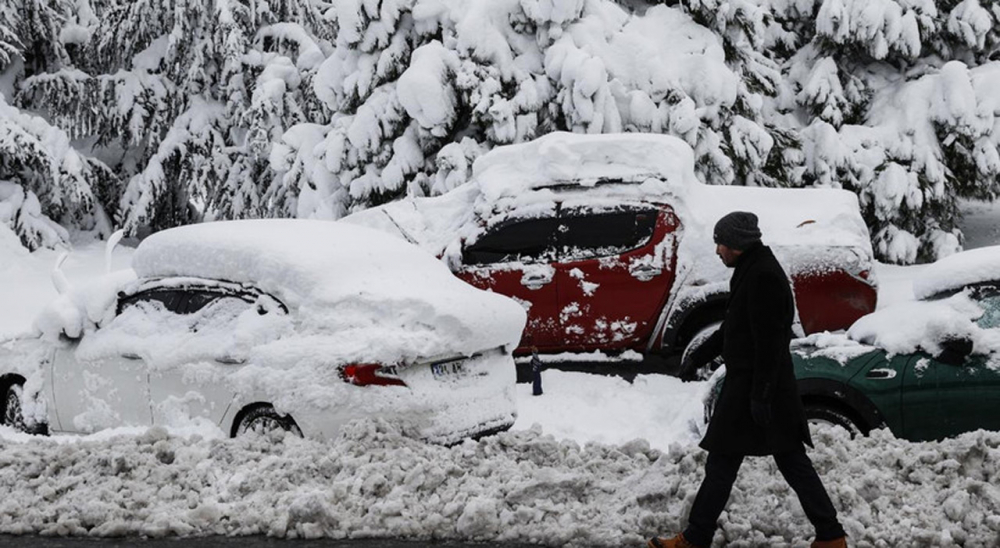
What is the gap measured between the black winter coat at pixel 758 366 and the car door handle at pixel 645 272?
4.54 meters

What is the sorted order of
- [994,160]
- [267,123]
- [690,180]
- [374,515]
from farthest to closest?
[267,123] < [994,160] < [690,180] < [374,515]

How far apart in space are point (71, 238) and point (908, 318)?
671 inches

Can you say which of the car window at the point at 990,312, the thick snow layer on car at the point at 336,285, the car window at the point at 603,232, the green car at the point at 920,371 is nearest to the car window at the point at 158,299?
the thick snow layer on car at the point at 336,285

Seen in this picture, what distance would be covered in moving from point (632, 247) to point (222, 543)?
5.14 metres

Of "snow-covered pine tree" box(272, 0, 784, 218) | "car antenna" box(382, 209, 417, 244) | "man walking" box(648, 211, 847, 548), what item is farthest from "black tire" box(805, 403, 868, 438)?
"snow-covered pine tree" box(272, 0, 784, 218)

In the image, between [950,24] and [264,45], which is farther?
[264,45]

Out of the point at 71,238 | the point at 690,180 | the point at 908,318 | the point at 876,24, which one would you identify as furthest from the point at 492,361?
the point at 71,238

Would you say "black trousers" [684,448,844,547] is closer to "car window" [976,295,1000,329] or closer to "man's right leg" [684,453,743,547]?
"man's right leg" [684,453,743,547]

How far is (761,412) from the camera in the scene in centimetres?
419

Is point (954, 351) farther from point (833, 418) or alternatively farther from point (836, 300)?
point (836, 300)

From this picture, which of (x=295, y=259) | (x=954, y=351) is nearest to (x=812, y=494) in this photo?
(x=954, y=351)

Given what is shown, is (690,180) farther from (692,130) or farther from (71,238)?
(71,238)

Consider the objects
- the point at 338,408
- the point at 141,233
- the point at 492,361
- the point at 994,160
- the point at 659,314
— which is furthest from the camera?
the point at 141,233

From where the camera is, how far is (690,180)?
958 centimetres
